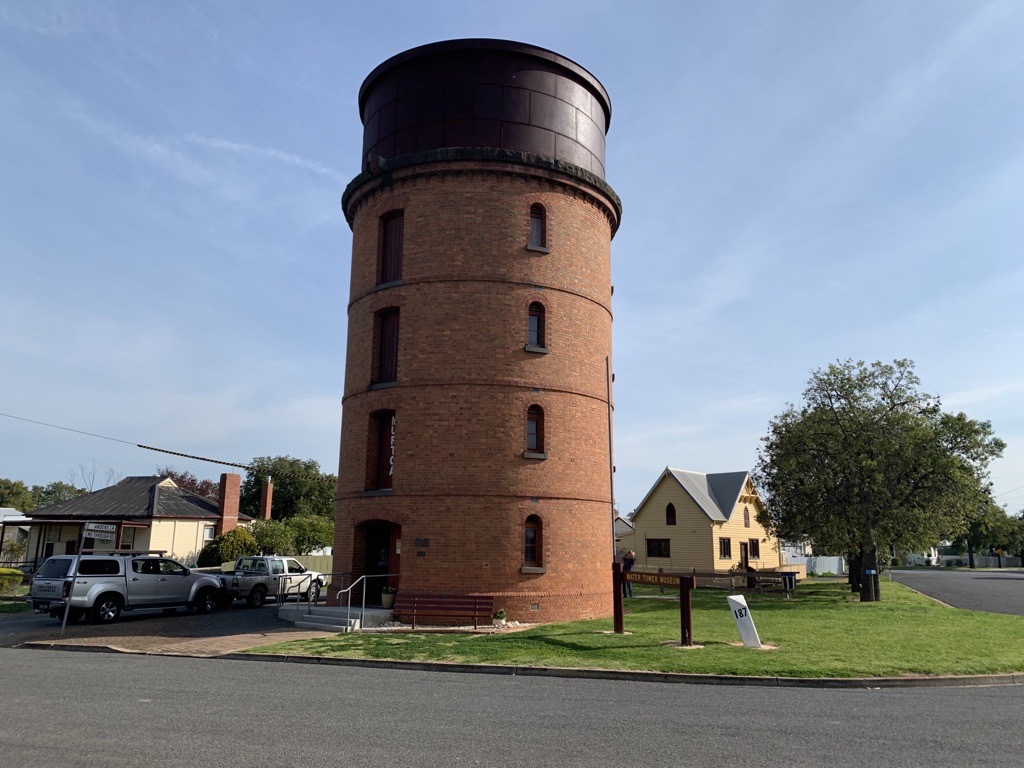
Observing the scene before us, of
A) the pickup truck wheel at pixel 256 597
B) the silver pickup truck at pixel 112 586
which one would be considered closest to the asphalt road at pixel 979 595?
the pickup truck wheel at pixel 256 597

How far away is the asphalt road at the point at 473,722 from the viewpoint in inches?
274

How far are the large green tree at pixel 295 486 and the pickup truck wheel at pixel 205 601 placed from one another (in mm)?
35558

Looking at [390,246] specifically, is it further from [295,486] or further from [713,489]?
[295,486]

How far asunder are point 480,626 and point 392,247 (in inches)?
396

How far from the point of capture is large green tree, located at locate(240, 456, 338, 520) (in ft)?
190

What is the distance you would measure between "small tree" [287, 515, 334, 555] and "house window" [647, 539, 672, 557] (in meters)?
18.9

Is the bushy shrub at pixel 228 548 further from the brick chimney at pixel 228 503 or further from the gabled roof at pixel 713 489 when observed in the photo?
the gabled roof at pixel 713 489

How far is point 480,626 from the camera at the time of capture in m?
16.6

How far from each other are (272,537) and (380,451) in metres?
21.2

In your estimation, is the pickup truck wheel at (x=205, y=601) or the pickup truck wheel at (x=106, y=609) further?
the pickup truck wheel at (x=205, y=601)

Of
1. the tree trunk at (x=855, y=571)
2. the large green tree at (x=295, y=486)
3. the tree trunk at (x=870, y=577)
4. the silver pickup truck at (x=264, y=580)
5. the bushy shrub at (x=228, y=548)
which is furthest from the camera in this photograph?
the large green tree at (x=295, y=486)

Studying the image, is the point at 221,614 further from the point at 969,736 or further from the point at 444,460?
the point at 969,736

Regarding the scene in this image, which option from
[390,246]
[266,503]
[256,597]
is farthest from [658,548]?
[390,246]

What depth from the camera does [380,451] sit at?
19.4 meters
